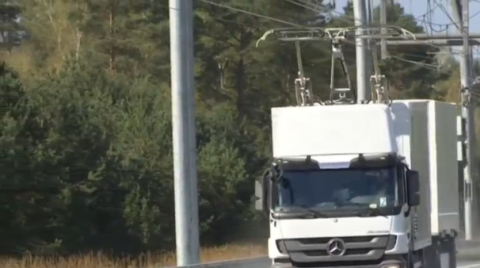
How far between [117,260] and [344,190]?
21661 mm

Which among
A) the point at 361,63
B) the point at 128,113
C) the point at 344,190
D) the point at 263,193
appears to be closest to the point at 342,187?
the point at 344,190

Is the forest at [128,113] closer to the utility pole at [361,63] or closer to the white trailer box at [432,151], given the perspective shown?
the utility pole at [361,63]

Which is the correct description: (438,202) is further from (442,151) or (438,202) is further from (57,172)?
(57,172)

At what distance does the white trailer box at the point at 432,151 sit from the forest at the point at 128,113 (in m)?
17.7

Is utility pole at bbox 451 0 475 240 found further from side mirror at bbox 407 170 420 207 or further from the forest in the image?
side mirror at bbox 407 170 420 207

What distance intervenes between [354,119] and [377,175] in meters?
0.99

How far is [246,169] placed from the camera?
51.2 meters

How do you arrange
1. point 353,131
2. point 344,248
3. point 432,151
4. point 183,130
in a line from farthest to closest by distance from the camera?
point 183,130
point 432,151
point 353,131
point 344,248

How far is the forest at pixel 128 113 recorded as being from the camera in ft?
128

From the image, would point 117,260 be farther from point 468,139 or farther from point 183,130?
point 468,139

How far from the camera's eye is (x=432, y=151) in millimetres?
21781

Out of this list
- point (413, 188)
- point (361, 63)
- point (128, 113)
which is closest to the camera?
point (413, 188)

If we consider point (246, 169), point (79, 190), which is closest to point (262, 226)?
point (246, 169)

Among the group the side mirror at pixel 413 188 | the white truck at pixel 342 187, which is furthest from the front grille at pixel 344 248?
the side mirror at pixel 413 188
